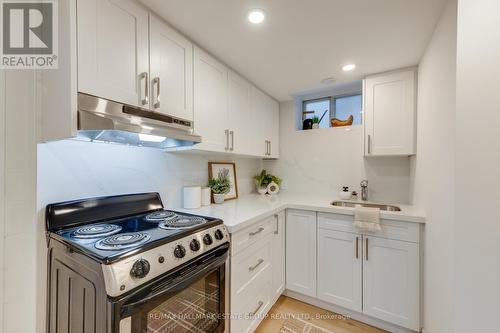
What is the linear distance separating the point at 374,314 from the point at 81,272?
2040 millimetres

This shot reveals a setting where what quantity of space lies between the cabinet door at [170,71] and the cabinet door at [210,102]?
7cm

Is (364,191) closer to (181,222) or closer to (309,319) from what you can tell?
(309,319)

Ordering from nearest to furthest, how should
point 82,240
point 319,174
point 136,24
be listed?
point 82,240, point 136,24, point 319,174

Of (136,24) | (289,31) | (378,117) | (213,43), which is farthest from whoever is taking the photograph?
(378,117)

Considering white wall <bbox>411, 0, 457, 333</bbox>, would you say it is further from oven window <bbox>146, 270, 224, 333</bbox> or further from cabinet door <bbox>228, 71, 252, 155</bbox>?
cabinet door <bbox>228, 71, 252, 155</bbox>

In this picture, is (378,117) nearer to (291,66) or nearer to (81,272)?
(291,66)

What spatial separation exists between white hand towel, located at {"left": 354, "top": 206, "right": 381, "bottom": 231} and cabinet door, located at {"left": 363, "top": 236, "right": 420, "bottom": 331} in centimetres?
13

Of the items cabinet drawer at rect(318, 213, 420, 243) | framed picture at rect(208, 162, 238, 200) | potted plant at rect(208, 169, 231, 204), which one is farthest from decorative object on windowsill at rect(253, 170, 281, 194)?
cabinet drawer at rect(318, 213, 420, 243)

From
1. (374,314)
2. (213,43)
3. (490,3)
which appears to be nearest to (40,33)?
(213,43)

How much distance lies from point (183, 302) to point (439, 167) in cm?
155

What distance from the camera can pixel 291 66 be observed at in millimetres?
1854

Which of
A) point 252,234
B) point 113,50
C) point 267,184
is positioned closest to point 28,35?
point 113,50

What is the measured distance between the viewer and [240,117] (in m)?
2.02

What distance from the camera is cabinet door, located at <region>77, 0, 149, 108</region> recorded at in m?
0.93
